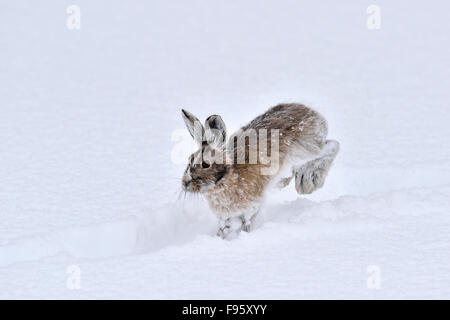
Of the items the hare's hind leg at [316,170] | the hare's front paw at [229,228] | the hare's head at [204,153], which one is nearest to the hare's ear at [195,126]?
the hare's head at [204,153]

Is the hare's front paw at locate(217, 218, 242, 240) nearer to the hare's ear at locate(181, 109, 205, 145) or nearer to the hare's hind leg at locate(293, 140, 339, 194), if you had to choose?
the hare's ear at locate(181, 109, 205, 145)

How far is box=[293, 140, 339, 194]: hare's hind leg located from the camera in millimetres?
5828

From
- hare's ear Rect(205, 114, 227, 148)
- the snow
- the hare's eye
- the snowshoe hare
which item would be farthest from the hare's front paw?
hare's ear Rect(205, 114, 227, 148)

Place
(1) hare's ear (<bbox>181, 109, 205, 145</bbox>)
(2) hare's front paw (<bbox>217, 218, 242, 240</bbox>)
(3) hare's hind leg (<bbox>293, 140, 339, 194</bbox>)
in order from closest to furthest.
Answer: (1) hare's ear (<bbox>181, 109, 205, 145</bbox>)
(2) hare's front paw (<bbox>217, 218, 242, 240</bbox>)
(3) hare's hind leg (<bbox>293, 140, 339, 194</bbox>)

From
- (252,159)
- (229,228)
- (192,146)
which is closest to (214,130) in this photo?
(252,159)

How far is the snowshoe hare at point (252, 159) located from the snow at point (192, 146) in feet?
1.00

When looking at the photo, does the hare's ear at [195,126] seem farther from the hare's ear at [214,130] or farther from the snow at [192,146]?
the snow at [192,146]

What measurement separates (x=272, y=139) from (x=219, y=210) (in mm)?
Answer: 773

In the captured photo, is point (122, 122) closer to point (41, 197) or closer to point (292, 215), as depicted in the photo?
point (41, 197)

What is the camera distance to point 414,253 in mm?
4375

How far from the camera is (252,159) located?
5113mm

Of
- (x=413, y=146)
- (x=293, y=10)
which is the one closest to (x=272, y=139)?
(x=413, y=146)

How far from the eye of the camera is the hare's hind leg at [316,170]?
5.83 metres

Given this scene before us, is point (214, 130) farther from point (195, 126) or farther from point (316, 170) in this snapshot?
point (316, 170)
